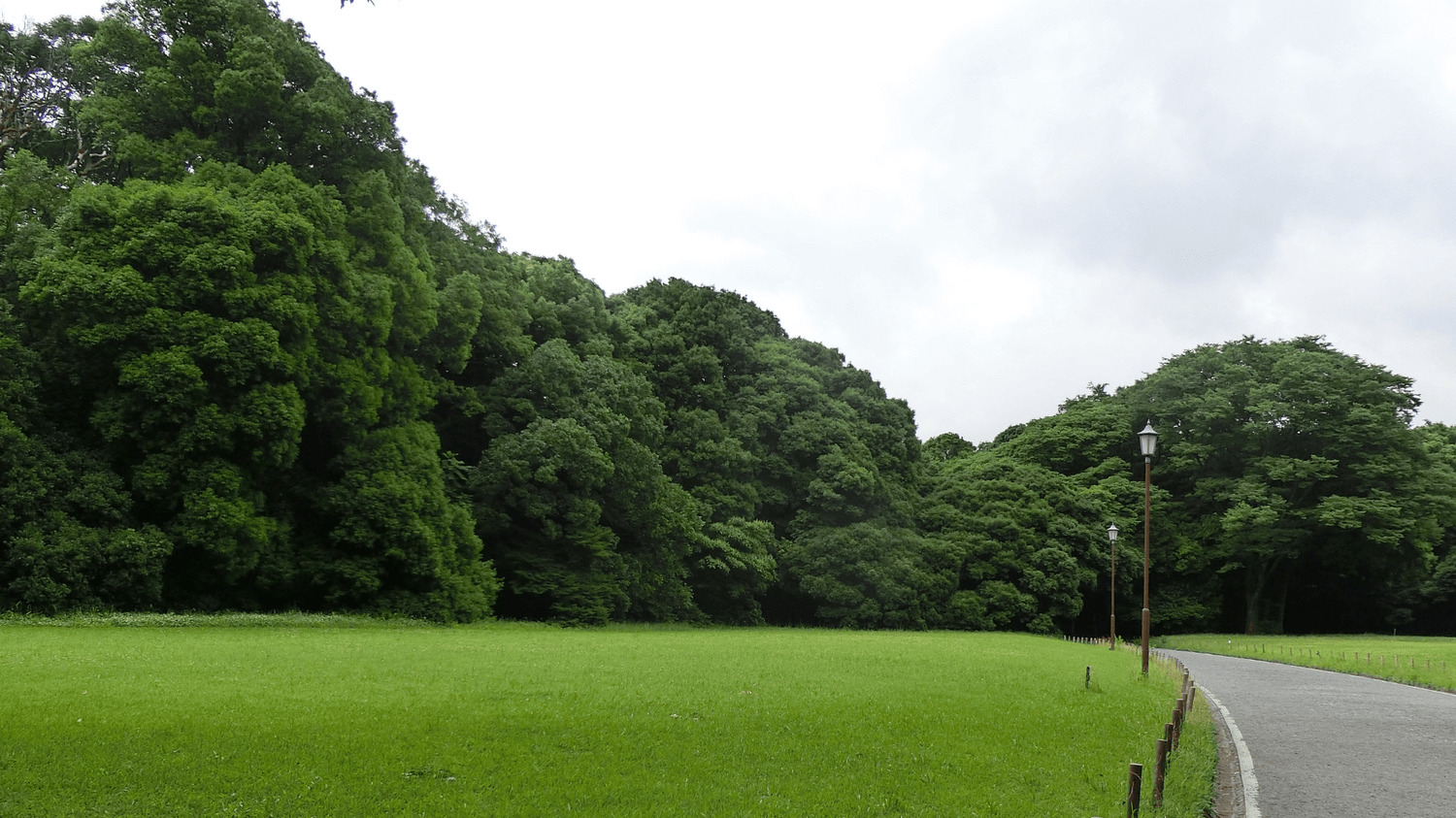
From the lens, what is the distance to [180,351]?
22578mm

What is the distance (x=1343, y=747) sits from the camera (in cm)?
1234

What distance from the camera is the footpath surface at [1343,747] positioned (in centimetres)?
913

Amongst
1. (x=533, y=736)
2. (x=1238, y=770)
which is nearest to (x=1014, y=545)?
(x=1238, y=770)

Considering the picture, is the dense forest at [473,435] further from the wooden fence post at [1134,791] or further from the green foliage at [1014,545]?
the wooden fence post at [1134,791]

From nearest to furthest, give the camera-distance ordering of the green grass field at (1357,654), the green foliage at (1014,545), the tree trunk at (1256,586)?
the green grass field at (1357,654) → the green foliage at (1014,545) → the tree trunk at (1256,586)

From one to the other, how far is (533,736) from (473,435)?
93.5 ft

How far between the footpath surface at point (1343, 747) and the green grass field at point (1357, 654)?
3077mm

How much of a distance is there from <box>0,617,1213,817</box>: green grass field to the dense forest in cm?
643

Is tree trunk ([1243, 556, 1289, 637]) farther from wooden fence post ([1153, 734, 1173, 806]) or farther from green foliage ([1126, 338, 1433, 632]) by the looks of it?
wooden fence post ([1153, 734, 1173, 806])

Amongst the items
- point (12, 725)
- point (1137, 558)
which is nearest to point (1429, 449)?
point (1137, 558)

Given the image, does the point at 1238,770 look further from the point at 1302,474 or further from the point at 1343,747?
the point at 1302,474

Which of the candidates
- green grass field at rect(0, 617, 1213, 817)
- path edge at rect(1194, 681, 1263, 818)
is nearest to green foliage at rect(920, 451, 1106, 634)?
green grass field at rect(0, 617, 1213, 817)

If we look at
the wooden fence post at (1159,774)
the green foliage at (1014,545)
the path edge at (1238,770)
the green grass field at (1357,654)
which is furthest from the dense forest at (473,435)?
the wooden fence post at (1159,774)

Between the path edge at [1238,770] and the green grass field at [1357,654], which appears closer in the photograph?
the path edge at [1238,770]
